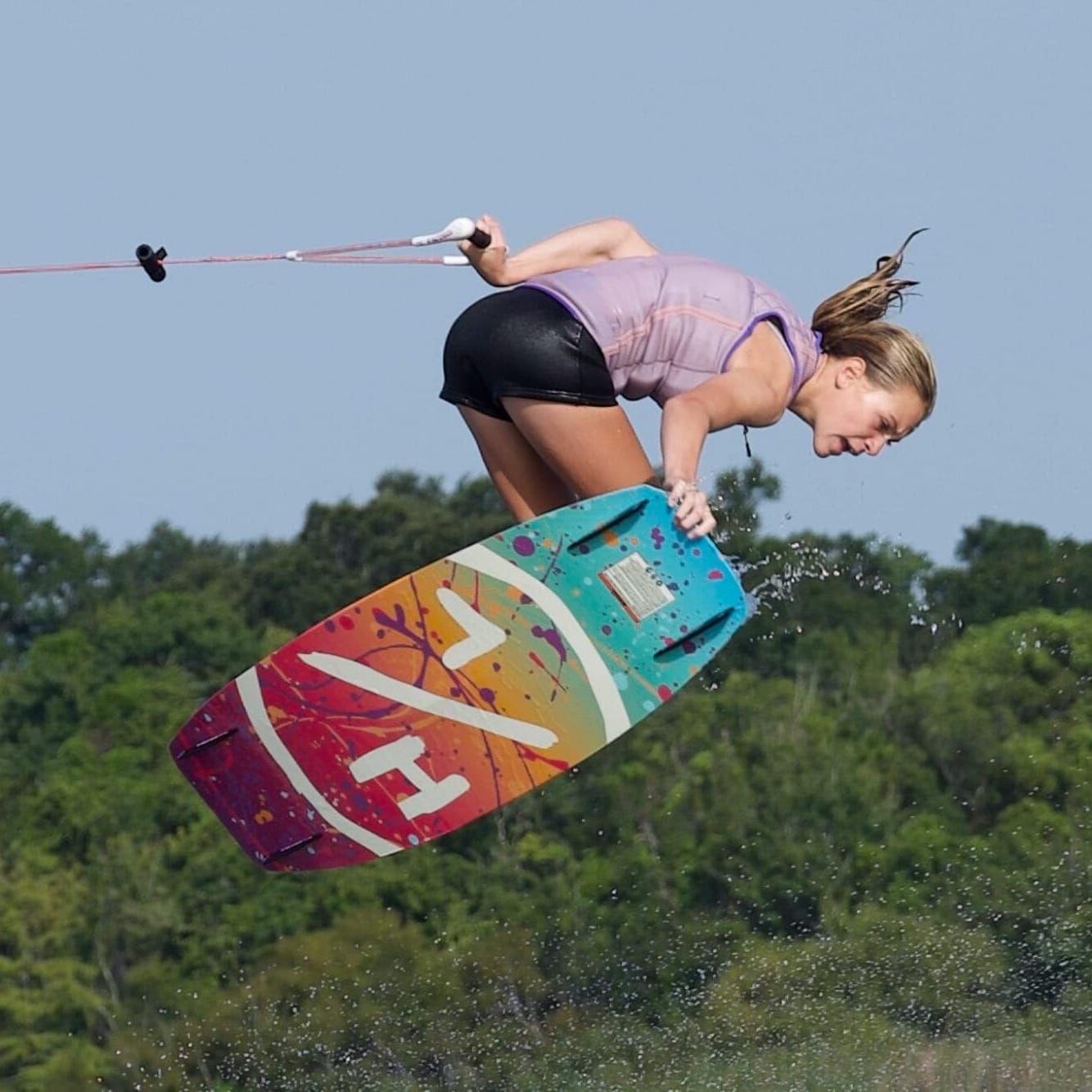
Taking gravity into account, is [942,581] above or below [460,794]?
above

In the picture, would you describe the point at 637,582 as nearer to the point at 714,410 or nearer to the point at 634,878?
the point at 714,410

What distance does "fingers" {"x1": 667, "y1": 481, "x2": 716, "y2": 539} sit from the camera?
5.24 m

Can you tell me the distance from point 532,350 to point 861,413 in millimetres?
837

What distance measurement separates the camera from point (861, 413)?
5.58 metres

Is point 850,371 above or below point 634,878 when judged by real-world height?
above

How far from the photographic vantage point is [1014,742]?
31.0 metres

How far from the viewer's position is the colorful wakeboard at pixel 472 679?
569 cm

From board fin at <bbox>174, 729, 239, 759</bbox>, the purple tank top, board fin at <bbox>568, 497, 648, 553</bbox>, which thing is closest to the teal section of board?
board fin at <bbox>568, 497, 648, 553</bbox>

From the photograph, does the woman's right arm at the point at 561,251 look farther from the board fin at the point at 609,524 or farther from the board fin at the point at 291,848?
the board fin at the point at 291,848

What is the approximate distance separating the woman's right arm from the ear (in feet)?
1.84

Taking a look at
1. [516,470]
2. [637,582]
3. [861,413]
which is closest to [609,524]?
[637,582]

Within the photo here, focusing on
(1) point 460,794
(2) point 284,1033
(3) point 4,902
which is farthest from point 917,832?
(1) point 460,794

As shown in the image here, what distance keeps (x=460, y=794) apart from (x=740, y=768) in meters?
24.8

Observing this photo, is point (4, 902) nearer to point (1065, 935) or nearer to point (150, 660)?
point (150, 660)
